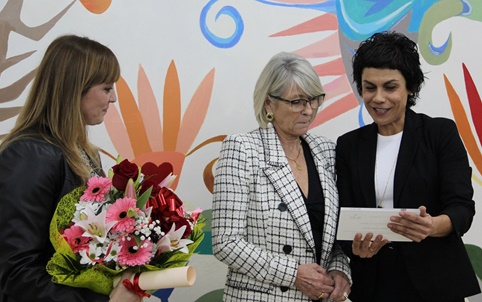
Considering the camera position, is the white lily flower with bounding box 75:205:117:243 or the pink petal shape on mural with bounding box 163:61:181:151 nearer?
the white lily flower with bounding box 75:205:117:243

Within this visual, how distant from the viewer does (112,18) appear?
9.39 feet

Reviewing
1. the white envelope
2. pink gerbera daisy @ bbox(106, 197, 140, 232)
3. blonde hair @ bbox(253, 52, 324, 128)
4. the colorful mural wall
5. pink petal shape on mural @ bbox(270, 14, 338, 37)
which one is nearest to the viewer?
pink gerbera daisy @ bbox(106, 197, 140, 232)

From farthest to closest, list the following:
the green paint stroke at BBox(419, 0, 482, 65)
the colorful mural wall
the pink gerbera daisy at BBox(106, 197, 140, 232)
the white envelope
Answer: the green paint stroke at BBox(419, 0, 482, 65), the colorful mural wall, the white envelope, the pink gerbera daisy at BBox(106, 197, 140, 232)

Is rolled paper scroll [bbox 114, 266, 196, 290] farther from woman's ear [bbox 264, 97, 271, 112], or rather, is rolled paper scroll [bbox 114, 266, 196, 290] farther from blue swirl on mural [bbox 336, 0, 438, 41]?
blue swirl on mural [bbox 336, 0, 438, 41]

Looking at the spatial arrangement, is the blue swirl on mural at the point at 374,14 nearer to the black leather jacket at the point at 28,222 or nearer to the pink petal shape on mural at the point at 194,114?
the pink petal shape on mural at the point at 194,114

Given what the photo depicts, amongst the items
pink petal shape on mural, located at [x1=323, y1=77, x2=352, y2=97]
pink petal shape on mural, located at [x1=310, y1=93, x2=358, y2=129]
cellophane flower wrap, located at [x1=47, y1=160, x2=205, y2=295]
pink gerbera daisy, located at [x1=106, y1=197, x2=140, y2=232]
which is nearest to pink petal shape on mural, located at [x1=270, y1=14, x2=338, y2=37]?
pink petal shape on mural, located at [x1=323, y1=77, x2=352, y2=97]

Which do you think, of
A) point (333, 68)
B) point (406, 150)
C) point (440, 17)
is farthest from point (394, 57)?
point (440, 17)

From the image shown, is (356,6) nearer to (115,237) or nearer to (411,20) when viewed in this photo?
(411,20)

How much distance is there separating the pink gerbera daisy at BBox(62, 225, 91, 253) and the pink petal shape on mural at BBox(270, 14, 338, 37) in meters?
1.81

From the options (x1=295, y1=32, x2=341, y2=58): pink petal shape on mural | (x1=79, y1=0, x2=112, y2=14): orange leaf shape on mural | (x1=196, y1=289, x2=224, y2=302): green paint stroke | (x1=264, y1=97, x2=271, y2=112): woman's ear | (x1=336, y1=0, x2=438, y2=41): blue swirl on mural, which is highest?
(x1=336, y1=0, x2=438, y2=41): blue swirl on mural

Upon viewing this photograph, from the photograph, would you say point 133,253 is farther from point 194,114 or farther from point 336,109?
point 336,109

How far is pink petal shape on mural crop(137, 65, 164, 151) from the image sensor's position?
292 cm

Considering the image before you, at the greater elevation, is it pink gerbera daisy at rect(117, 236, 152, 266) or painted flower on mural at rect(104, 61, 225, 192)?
painted flower on mural at rect(104, 61, 225, 192)

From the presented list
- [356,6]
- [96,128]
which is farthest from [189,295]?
[356,6]
